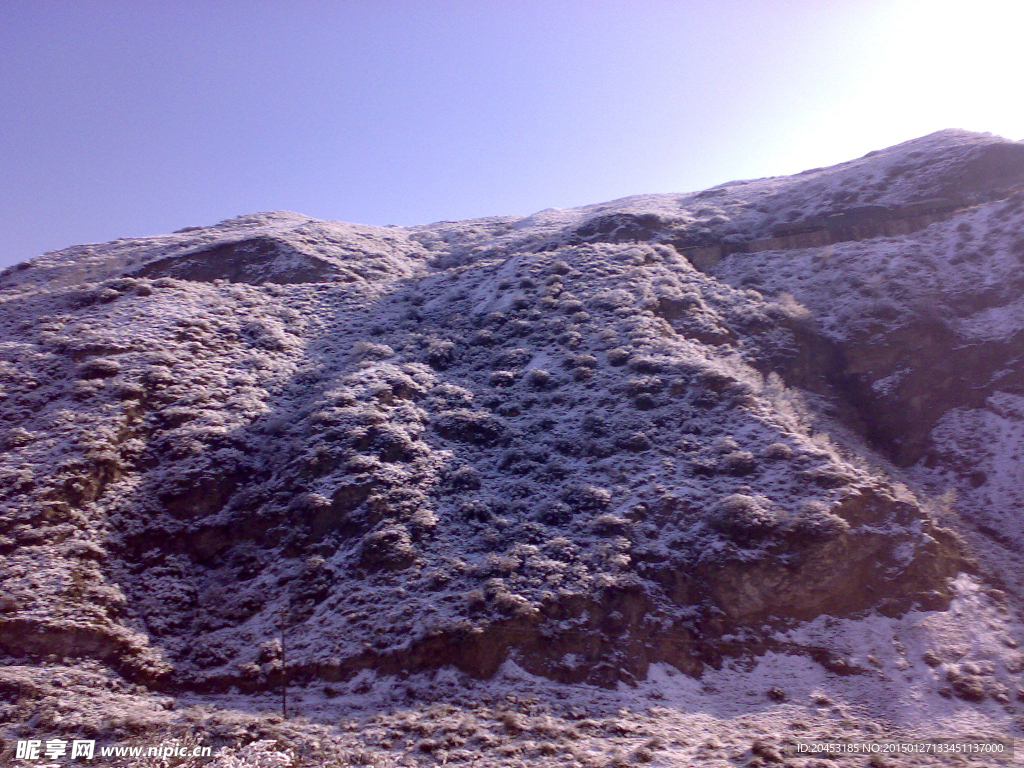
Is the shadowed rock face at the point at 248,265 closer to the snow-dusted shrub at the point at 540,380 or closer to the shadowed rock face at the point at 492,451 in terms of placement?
the shadowed rock face at the point at 492,451

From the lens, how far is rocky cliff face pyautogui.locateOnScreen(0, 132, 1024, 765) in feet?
38.5

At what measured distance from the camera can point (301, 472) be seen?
15547 millimetres

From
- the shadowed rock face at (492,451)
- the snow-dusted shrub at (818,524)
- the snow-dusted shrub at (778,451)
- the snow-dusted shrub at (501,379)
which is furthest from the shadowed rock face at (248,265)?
the snow-dusted shrub at (818,524)

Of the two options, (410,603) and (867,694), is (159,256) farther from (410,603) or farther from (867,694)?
(867,694)

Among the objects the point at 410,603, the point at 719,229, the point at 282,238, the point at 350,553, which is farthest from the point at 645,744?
the point at 282,238

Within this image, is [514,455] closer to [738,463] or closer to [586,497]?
[586,497]

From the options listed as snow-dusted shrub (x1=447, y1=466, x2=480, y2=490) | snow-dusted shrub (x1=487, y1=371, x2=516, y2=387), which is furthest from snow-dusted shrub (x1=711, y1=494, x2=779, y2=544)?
snow-dusted shrub (x1=487, y1=371, x2=516, y2=387)

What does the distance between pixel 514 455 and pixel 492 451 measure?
29.6 inches

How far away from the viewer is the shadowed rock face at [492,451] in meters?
11.8

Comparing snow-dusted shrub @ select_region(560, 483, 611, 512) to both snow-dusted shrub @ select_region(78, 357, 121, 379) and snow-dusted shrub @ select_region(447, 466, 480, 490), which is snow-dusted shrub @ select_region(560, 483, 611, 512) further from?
snow-dusted shrub @ select_region(78, 357, 121, 379)

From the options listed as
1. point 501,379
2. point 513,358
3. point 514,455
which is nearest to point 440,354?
point 513,358

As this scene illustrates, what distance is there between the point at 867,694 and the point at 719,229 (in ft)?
79.4

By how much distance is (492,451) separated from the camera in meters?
16.9

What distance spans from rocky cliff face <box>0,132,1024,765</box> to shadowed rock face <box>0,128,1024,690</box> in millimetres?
75
